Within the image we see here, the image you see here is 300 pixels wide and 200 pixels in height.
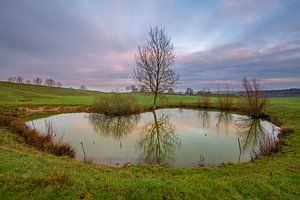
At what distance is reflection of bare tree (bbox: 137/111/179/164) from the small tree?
12149mm

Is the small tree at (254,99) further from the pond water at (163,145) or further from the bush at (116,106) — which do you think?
the bush at (116,106)

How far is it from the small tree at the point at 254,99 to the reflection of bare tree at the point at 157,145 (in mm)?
12149

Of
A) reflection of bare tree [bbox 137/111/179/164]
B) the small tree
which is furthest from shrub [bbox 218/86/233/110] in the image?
reflection of bare tree [bbox 137/111/179/164]

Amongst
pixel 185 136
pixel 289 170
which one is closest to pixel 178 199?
pixel 289 170

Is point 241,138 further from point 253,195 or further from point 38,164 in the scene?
point 38,164

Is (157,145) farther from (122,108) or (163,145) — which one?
(122,108)

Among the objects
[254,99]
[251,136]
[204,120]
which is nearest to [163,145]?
[251,136]

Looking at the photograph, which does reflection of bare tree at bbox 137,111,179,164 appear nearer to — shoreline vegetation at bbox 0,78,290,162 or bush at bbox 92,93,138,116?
shoreline vegetation at bbox 0,78,290,162

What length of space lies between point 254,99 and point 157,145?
57.2 feet

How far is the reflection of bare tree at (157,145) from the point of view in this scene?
40.2ft

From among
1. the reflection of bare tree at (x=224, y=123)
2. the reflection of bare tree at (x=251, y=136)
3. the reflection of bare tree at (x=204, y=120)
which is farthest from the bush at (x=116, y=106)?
the reflection of bare tree at (x=251, y=136)

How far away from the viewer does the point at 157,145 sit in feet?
50.0

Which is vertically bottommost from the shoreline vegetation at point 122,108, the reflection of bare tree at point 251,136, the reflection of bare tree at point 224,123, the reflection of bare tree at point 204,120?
the reflection of bare tree at point 251,136

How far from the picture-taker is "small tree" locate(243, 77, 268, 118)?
26.6 metres
